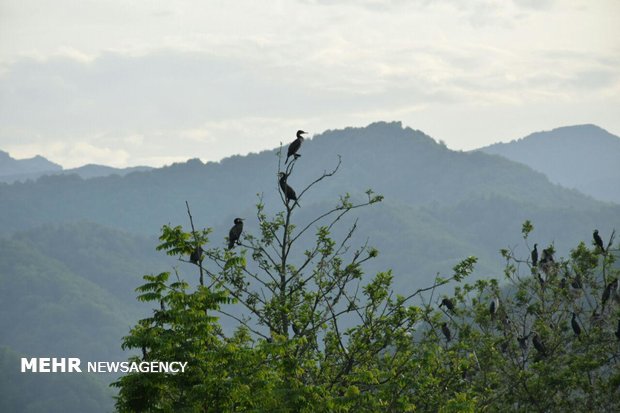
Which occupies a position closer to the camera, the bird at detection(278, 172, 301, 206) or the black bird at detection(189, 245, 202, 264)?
the black bird at detection(189, 245, 202, 264)

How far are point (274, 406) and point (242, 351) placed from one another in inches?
36.9

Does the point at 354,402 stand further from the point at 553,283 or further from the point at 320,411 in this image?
the point at 553,283

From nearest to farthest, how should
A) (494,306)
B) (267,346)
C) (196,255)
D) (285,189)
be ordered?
(267,346) < (196,255) < (285,189) < (494,306)

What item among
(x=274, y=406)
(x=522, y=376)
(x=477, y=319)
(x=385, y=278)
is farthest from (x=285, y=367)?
(x=477, y=319)

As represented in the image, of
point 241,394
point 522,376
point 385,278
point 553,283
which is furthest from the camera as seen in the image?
point 553,283

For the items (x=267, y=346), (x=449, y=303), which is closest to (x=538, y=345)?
(x=449, y=303)

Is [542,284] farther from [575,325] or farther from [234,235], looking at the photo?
[234,235]

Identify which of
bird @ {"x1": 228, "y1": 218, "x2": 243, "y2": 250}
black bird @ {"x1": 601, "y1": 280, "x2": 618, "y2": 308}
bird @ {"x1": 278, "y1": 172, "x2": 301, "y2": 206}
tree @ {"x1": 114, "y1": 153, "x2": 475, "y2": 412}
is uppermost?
bird @ {"x1": 278, "y1": 172, "x2": 301, "y2": 206}

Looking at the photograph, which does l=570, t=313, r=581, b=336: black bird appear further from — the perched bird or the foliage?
the perched bird

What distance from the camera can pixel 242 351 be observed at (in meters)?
13.7

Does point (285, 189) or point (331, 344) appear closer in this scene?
point (285, 189)

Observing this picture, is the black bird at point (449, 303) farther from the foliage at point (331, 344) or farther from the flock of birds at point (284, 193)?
the flock of birds at point (284, 193)

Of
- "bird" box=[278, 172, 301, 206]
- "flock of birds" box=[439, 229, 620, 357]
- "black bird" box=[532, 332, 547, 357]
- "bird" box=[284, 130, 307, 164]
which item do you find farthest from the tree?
"black bird" box=[532, 332, 547, 357]

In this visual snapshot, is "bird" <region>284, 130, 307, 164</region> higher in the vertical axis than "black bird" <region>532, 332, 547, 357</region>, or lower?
higher
